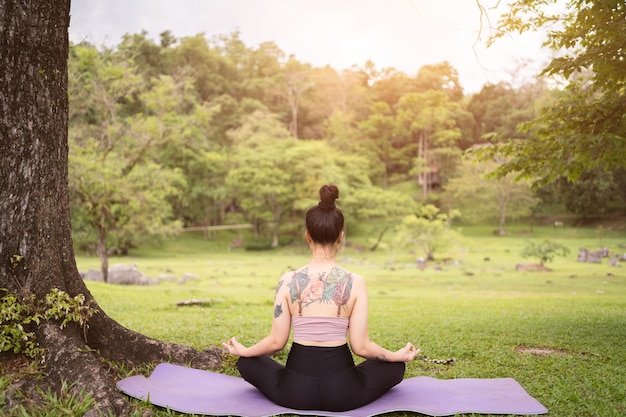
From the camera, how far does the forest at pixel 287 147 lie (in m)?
15.6

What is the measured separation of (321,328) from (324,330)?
21mm

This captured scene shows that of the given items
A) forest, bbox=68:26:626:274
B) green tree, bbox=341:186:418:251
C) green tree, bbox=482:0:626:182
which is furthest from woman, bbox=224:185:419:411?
green tree, bbox=341:186:418:251

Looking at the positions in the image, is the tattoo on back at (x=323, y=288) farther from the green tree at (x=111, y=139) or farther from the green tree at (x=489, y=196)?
the green tree at (x=489, y=196)

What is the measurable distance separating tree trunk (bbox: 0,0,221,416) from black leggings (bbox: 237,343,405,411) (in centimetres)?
100

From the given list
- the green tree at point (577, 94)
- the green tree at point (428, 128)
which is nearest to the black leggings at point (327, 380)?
the green tree at point (577, 94)

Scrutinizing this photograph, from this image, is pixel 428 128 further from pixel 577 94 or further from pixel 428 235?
pixel 577 94

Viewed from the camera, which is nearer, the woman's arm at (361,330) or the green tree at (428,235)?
the woman's arm at (361,330)

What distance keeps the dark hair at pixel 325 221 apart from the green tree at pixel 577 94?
11.6ft

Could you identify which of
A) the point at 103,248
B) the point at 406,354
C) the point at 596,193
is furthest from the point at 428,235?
the point at 406,354

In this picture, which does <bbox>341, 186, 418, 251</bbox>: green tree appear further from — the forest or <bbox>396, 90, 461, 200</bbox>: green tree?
<bbox>396, 90, 461, 200</bbox>: green tree

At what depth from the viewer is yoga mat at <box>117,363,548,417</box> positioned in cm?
346

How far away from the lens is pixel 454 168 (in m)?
39.2

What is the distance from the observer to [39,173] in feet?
12.5

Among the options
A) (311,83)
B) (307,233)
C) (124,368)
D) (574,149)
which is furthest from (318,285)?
(311,83)
